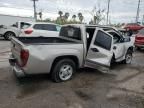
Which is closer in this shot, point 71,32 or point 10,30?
point 71,32

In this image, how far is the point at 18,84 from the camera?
5.89 metres

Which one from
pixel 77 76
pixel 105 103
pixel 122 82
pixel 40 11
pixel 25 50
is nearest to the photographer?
pixel 105 103

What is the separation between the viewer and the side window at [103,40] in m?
6.79

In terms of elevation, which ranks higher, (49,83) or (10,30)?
(10,30)

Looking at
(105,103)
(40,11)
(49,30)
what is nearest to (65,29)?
(105,103)

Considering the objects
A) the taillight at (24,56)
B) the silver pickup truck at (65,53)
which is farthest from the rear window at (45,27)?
the taillight at (24,56)

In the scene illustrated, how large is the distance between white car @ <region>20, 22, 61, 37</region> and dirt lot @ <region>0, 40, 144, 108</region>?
6.76 meters

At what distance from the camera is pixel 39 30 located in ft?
46.2

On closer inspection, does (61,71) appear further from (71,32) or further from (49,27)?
(49,27)

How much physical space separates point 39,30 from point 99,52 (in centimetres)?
816

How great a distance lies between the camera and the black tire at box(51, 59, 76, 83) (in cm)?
592

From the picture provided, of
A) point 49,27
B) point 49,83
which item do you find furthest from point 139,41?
point 49,83

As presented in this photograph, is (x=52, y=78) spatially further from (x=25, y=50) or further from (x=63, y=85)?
(x=25, y=50)

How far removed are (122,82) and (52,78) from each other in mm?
2257
